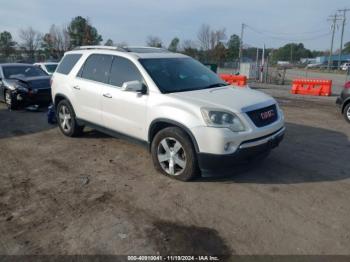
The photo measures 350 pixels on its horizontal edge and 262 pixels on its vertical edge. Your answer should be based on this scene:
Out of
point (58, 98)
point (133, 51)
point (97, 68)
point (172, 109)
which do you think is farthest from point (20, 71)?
point (172, 109)

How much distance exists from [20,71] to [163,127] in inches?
329

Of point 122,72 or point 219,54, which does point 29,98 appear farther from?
point 219,54

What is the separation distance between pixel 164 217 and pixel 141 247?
0.62 metres

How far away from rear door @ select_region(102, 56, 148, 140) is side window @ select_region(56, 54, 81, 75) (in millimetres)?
→ 1335

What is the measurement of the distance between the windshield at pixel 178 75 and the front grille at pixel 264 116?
106 centimetres

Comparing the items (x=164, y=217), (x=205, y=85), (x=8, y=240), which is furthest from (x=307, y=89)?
(x=8, y=240)

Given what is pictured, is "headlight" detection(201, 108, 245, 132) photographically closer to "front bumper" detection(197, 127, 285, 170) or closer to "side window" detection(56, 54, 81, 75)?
"front bumper" detection(197, 127, 285, 170)

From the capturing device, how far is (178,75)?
5.24 m

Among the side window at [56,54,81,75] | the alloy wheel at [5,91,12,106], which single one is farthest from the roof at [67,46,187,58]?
the alloy wheel at [5,91,12,106]

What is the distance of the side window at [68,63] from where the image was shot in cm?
642

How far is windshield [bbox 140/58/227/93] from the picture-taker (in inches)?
194

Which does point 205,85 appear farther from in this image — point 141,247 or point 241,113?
point 141,247

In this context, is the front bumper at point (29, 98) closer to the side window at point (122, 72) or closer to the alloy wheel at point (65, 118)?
the alloy wheel at point (65, 118)

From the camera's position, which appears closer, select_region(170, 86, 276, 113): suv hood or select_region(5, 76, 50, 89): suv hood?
select_region(170, 86, 276, 113): suv hood
